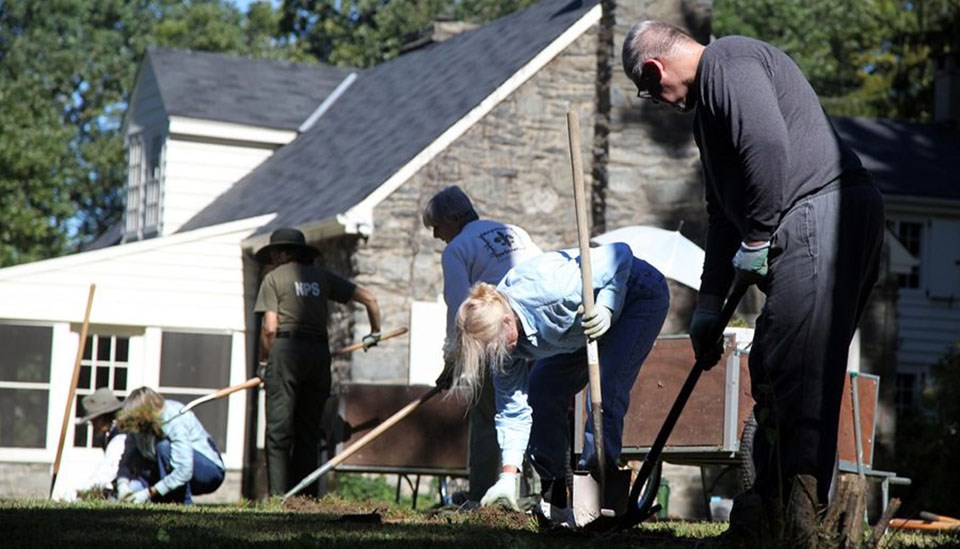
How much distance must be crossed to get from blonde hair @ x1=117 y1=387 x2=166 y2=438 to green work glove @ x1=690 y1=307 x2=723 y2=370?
622 centimetres

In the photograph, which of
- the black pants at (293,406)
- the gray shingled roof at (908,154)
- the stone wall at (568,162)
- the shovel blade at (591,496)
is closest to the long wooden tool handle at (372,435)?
the black pants at (293,406)

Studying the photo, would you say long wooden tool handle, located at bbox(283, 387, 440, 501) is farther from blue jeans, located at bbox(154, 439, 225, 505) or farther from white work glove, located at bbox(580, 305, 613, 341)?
white work glove, located at bbox(580, 305, 613, 341)

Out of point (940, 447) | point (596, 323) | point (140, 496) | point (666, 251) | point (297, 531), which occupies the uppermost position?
point (666, 251)

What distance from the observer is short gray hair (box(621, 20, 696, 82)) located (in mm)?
5562

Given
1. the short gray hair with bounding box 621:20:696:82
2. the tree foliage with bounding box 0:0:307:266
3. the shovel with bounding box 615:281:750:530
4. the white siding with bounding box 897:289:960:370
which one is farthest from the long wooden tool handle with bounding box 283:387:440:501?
the tree foliage with bounding box 0:0:307:266

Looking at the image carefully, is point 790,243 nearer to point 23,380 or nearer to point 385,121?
point 23,380

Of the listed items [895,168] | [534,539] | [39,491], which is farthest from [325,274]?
[895,168]

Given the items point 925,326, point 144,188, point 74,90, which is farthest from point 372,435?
point 74,90

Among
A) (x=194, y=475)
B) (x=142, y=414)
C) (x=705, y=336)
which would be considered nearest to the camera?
(x=705, y=336)

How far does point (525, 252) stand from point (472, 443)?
1.14 meters

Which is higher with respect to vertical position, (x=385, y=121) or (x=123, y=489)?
(x=385, y=121)

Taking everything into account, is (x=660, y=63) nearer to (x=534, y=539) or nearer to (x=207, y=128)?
(x=534, y=539)

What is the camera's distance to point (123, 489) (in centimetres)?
1142

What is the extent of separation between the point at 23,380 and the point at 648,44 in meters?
14.3
